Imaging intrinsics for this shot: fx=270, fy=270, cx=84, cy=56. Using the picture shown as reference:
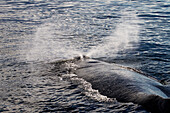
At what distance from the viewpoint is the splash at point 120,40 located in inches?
507

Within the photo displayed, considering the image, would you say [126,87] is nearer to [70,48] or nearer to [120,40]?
[70,48]

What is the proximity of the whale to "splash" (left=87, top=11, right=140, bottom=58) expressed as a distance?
3009 millimetres

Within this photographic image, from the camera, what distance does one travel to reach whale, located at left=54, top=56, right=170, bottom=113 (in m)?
6.43

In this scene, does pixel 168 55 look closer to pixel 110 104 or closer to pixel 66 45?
pixel 66 45

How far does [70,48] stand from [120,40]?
3.39 m

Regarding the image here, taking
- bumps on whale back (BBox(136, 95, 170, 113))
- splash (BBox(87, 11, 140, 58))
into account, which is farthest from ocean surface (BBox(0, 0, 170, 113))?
bumps on whale back (BBox(136, 95, 170, 113))

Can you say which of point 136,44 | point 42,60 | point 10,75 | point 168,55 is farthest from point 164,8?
point 10,75

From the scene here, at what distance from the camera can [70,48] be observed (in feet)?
44.6

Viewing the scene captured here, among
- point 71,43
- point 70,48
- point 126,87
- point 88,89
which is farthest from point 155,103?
point 71,43

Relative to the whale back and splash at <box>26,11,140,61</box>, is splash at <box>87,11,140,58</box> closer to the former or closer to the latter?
splash at <box>26,11,140,61</box>

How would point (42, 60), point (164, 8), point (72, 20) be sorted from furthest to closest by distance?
point (164, 8)
point (72, 20)
point (42, 60)

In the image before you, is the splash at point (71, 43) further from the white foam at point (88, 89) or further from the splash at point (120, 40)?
the white foam at point (88, 89)

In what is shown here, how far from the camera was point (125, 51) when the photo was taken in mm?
13180

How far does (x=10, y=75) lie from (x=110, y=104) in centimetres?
422
